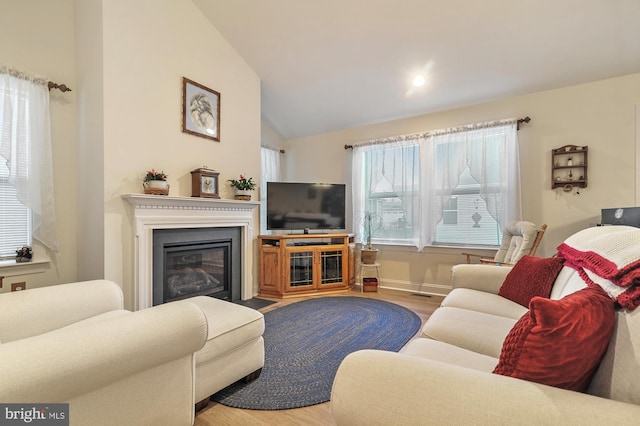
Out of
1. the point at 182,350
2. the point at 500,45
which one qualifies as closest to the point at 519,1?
the point at 500,45

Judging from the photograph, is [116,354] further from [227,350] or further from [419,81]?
[419,81]

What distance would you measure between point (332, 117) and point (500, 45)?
7.56 feet

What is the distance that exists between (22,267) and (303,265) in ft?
9.14

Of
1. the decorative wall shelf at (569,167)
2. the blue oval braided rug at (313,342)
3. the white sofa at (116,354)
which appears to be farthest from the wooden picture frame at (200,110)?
the decorative wall shelf at (569,167)

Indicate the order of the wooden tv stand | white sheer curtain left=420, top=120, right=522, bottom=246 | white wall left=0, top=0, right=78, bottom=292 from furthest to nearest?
the wooden tv stand < white sheer curtain left=420, top=120, right=522, bottom=246 < white wall left=0, top=0, right=78, bottom=292

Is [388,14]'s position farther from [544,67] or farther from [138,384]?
[138,384]

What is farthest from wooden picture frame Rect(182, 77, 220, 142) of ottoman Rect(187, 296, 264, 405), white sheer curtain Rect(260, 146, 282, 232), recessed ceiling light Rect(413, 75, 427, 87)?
recessed ceiling light Rect(413, 75, 427, 87)

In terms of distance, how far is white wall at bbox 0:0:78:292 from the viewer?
2.50 m

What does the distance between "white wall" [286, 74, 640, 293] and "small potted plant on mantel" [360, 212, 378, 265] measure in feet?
1.51

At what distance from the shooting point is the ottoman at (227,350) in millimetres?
1569

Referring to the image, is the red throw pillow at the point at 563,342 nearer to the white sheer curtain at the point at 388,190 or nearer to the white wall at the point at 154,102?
the white wall at the point at 154,102

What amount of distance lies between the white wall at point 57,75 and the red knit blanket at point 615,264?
3731 mm

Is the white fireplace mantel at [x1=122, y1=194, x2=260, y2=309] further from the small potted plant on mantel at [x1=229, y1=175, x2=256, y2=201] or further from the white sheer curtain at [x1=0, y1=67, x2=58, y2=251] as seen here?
the white sheer curtain at [x1=0, y1=67, x2=58, y2=251]

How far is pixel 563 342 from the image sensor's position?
749mm
